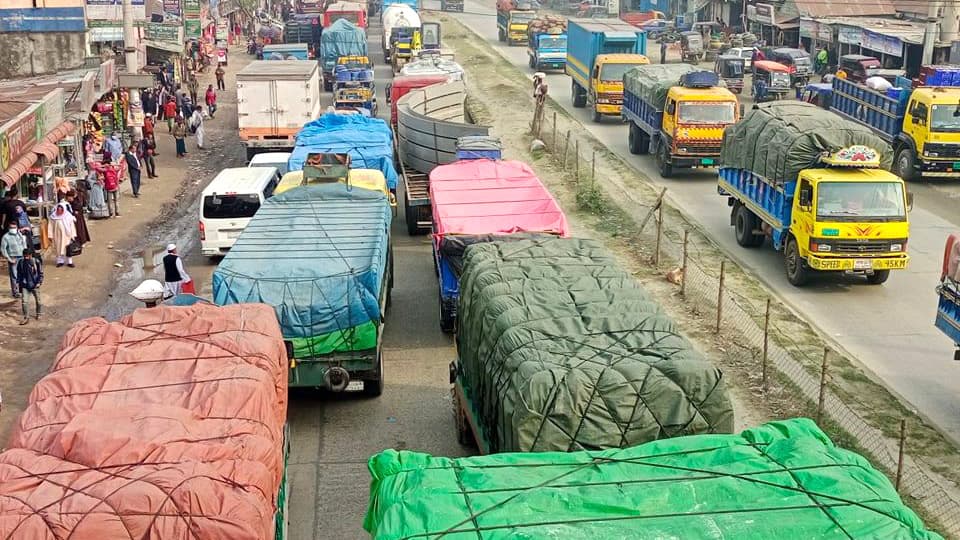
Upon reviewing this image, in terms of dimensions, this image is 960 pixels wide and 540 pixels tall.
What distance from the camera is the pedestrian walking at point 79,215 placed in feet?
75.1

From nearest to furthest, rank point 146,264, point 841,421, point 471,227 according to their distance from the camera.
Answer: point 841,421 < point 471,227 < point 146,264

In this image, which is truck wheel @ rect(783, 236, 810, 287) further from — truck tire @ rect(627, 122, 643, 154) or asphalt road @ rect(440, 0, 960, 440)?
truck tire @ rect(627, 122, 643, 154)

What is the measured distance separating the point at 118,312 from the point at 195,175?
1257 cm

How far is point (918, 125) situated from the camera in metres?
28.3

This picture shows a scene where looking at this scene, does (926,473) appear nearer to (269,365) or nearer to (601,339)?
(601,339)

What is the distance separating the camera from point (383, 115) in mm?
40719

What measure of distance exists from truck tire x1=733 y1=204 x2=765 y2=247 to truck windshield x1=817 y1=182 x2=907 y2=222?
3113 mm

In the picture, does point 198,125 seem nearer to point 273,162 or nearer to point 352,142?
→ point 273,162

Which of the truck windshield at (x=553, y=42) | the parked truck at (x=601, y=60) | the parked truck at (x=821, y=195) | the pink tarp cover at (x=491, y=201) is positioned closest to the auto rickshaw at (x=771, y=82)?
the parked truck at (x=601, y=60)

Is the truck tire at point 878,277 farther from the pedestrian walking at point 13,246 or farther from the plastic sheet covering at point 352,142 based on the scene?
the pedestrian walking at point 13,246

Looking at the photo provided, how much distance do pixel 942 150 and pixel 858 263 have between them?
1016cm

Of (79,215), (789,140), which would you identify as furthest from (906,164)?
(79,215)

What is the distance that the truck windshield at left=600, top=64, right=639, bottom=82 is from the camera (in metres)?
38.2

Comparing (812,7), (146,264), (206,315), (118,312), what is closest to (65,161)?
(146,264)
